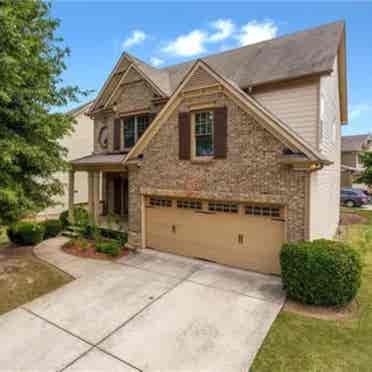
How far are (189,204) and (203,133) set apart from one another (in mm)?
2603

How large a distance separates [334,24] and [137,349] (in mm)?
12951

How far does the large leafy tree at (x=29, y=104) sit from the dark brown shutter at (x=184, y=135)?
3472 millimetres

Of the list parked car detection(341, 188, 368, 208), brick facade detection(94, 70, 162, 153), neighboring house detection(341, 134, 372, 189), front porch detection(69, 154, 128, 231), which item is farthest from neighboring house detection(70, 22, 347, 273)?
neighboring house detection(341, 134, 372, 189)

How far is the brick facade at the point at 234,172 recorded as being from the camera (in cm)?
670

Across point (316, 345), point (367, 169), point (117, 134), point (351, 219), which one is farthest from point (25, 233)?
point (367, 169)

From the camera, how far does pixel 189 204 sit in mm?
8758

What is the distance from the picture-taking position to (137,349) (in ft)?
13.8

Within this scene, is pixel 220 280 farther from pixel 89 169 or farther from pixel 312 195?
pixel 89 169

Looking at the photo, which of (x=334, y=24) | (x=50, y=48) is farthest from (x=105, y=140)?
(x=334, y=24)

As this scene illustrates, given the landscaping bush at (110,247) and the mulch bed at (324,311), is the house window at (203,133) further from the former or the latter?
the mulch bed at (324,311)

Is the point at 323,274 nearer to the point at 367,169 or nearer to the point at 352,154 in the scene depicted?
the point at 367,169

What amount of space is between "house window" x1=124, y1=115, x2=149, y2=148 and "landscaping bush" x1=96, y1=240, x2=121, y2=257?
17.2 ft

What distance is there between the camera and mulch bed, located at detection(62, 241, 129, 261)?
8980 millimetres

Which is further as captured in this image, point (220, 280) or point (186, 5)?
point (186, 5)
